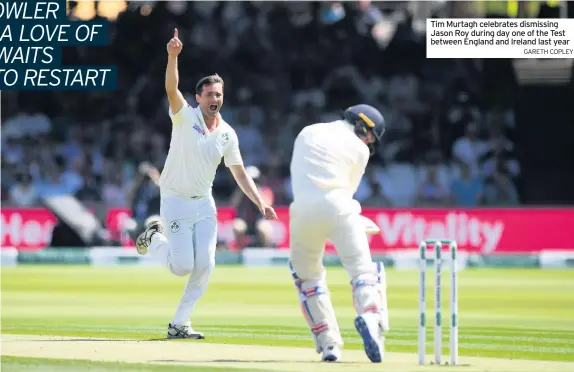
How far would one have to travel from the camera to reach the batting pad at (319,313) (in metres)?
8.66

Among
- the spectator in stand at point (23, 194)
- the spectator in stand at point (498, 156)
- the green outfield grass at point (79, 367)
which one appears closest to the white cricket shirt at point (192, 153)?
the green outfield grass at point (79, 367)

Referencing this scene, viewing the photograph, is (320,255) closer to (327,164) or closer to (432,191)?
(327,164)

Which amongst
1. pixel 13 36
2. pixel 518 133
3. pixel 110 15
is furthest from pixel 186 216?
pixel 110 15

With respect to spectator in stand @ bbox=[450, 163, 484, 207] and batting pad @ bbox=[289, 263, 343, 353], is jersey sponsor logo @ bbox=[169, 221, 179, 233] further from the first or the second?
spectator in stand @ bbox=[450, 163, 484, 207]

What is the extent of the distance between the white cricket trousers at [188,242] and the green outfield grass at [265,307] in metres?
0.44

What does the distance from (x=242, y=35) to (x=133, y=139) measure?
3070mm

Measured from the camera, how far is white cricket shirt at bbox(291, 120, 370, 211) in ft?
27.9

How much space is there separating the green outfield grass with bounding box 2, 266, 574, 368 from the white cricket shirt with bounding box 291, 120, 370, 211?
1.86m

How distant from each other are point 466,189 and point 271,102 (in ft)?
14.9

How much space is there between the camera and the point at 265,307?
48.3ft

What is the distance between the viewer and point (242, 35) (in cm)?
2667

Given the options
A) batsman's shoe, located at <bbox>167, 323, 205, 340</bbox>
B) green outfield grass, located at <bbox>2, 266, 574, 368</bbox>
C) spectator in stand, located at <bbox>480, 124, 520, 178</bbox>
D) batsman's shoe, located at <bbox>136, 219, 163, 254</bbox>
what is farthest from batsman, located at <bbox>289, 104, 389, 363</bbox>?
spectator in stand, located at <bbox>480, 124, 520, 178</bbox>

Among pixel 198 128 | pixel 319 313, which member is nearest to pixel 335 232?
pixel 319 313

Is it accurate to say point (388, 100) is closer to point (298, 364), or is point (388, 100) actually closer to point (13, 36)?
point (13, 36)
